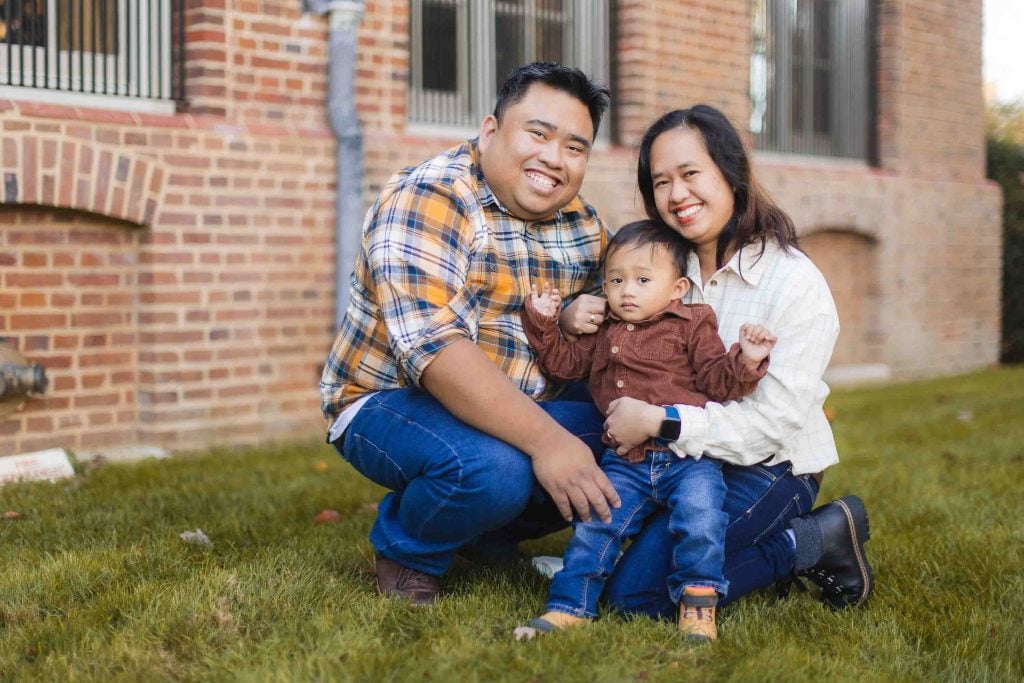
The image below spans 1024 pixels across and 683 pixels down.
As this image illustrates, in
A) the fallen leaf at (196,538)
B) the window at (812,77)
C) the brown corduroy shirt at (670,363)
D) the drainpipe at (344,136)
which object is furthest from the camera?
the window at (812,77)

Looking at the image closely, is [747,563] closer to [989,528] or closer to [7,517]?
[989,528]

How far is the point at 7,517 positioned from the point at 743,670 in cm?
268

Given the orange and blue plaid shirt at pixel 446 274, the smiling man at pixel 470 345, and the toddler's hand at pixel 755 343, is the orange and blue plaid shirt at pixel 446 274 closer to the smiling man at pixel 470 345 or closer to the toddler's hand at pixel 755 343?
the smiling man at pixel 470 345

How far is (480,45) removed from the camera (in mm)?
6957

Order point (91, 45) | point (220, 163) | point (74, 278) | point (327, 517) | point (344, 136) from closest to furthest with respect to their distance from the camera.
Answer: point (327, 517), point (74, 278), point (91, 45), point (220, 163), point (344, 136)

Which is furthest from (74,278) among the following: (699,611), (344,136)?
(699,611)

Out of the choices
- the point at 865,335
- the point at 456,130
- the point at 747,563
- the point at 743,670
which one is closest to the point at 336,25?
the point at 456,130

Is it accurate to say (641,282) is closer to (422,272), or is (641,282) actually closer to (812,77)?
(422,272)

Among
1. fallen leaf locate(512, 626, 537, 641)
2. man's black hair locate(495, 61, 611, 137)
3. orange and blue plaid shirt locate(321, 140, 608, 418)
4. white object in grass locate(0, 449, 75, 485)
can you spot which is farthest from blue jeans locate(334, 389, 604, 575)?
white object in grass locate(0, 449, 75, 485)

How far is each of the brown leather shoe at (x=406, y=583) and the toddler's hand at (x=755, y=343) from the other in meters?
1.04

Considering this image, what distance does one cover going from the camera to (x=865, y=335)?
936 centimetres

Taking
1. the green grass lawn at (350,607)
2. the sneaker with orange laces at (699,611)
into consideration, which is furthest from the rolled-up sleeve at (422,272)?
the sneaker with orange laces at (699,611)

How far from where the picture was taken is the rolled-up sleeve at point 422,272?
302 cm

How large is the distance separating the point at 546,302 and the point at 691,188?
505mm
